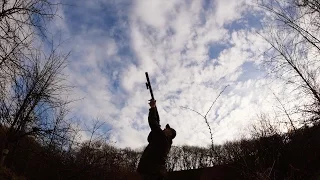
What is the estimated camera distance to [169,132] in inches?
208

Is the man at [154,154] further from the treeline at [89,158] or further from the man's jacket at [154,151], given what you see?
the treeline at [89,158]

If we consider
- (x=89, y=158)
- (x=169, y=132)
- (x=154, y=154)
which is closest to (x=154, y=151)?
(x=154, y=154)

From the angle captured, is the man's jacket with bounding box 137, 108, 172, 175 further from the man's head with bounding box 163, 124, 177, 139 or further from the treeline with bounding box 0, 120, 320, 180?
the treeline with bounding box 0, 120, 320, 180

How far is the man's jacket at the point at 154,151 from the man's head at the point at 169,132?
0.46 feet

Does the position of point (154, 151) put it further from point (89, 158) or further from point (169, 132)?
point (89, 158)

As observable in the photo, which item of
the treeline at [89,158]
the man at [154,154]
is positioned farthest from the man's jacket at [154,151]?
the treeline at [89,158]

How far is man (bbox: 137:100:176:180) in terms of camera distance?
4.95 metres

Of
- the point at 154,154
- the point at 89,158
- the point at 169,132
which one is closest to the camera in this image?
the point at 154,154

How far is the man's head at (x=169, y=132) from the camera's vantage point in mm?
5234

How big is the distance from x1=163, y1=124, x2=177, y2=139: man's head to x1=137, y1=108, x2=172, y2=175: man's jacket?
14cm

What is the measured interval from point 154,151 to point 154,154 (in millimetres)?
53

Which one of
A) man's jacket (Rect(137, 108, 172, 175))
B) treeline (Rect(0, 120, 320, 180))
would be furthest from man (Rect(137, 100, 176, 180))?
treeline (Rect(0, 120, 320, 180))

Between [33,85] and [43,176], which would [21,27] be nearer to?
[33,85]

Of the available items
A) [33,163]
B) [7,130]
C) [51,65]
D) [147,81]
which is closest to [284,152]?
[147,81]
